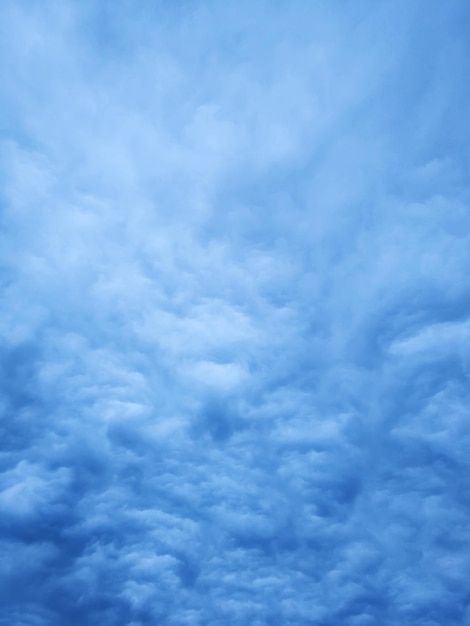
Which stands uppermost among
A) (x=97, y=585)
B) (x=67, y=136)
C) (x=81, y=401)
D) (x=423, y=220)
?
(x=67, y=136)

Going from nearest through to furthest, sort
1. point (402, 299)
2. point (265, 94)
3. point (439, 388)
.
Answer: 1. point (265, 94)
2. point (402, 299)
3. point (439, 388)

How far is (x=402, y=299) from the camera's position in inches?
372

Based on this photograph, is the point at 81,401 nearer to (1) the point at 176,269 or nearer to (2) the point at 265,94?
(1) the point at 176,269

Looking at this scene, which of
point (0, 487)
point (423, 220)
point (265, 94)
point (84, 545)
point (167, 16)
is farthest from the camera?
point (84, 545)

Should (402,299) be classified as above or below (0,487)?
above

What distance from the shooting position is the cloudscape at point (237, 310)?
25.8 feet

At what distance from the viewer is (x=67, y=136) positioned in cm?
841

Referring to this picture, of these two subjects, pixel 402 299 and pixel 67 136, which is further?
pixel 402 299

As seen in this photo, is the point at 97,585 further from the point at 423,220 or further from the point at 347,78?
the point at 347,78

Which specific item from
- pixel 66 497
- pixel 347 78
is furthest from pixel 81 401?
pixel 347 78

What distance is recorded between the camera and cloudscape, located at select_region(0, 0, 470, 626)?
787cm

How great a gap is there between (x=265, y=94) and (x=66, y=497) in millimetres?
10617

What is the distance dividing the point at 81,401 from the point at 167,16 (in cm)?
779

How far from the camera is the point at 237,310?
995 cm
